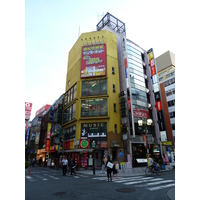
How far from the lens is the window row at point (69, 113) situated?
92.7 feet

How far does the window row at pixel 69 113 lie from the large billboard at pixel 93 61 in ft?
20.6

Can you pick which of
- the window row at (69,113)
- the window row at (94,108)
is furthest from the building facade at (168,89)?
the window row at (69,113)

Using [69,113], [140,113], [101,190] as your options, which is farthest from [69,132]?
[101,190]

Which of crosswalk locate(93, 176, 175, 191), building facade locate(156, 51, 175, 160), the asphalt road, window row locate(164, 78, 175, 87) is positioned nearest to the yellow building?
crosswalk locate(93, 176, 175, 191)

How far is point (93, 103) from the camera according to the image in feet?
88.5

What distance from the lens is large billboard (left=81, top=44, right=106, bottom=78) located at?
28.3 meters

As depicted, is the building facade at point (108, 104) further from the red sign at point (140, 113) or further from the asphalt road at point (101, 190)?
the asphalt road at point (101, 190)

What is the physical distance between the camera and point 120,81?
100 ft

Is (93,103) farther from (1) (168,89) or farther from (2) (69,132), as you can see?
(1) (168,89)

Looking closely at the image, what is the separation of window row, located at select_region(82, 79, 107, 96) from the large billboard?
1.28 metres

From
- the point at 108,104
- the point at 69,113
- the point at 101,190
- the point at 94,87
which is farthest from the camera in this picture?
the point at 69,113

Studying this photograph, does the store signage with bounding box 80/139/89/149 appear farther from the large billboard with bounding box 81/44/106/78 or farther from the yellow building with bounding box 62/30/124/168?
the large billboard with bounding box 81/44/106/78

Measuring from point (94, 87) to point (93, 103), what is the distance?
10.1 feet
